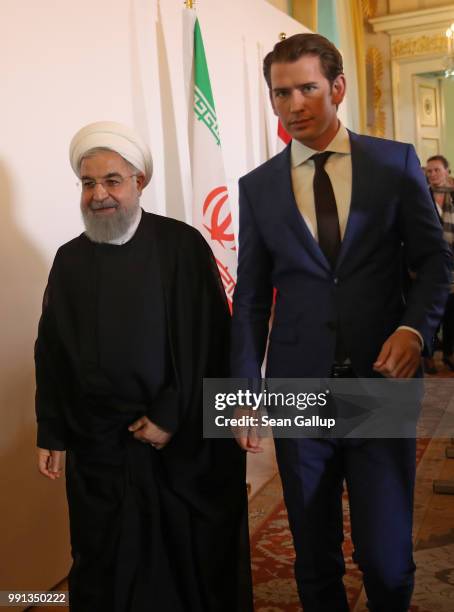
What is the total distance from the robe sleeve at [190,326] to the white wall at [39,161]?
2.53 feet

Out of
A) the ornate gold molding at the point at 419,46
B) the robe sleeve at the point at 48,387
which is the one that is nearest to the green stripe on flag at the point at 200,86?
the robe sleeve at the point at 48,387

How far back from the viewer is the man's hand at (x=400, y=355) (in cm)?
171

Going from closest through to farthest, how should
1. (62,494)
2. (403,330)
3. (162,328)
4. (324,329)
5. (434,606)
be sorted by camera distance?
(403,330) → (324,329) → (162,328) → (434,606) → (62,494)

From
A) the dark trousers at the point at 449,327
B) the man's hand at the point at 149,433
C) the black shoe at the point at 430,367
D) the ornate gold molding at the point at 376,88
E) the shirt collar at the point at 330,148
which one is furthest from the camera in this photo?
the ornate gold molding at the point at 376,88

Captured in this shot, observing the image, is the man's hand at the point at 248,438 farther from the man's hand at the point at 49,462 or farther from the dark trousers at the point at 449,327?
the dark trousers at the point at 449,327

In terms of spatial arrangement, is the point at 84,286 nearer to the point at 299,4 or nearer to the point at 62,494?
the point at 62,494

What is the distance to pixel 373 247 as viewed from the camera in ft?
6.15

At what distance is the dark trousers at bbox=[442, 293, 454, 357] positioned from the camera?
6.38 meters

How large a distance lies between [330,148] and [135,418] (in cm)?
103

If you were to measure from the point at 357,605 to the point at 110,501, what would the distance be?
3.47 ft

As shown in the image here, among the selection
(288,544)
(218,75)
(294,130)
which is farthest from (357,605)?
(218,75)

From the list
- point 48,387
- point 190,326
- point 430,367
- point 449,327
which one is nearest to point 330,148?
A: point 190,326

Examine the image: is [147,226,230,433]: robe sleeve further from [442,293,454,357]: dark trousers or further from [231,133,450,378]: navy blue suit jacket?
[442,293,454,357]: dark trousers

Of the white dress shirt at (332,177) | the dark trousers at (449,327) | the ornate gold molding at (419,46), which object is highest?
the ornate gold molding at (419,46)
